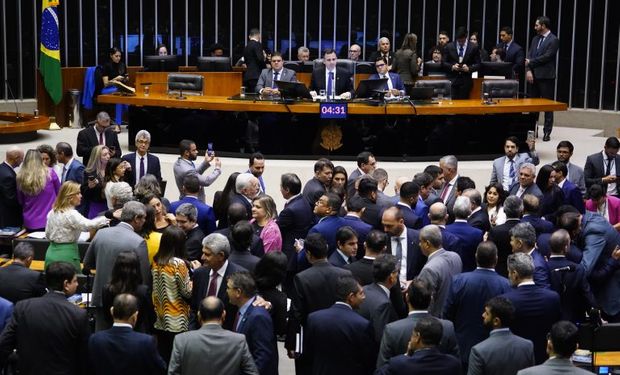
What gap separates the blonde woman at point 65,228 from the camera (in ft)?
28.5

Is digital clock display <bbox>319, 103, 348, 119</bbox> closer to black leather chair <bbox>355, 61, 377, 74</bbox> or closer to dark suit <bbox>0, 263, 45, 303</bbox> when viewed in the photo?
black leather chair <bbox>355, 61, 377, 74</bbox>

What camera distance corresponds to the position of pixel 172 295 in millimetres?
7680

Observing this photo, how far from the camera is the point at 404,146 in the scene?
51.1 ft

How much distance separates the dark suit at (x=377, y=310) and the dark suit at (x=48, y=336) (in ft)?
5.83

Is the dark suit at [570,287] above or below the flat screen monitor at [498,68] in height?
below

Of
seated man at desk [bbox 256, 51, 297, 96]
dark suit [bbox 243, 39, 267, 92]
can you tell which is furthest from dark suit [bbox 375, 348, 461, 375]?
dark suit [bbox 243, 39, 267, 92]

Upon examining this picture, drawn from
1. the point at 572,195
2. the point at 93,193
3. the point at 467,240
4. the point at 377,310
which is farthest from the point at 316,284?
the point at 572,195

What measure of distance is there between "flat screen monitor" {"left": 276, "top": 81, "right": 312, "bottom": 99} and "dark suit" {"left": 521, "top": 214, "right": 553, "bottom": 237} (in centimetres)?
654

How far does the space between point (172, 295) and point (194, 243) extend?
854mm

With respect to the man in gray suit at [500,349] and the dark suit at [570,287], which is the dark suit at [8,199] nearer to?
the dark suit at [570,287]

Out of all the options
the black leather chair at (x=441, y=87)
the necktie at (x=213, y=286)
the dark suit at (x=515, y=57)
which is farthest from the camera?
the dark suit at (x=515, y=57)

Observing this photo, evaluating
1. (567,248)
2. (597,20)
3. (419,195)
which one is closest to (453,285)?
(567,248)

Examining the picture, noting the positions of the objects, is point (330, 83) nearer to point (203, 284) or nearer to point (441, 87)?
point (441, 87)

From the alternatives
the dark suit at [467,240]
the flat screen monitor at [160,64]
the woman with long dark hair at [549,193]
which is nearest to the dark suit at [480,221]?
the dark suit at [467,240]
